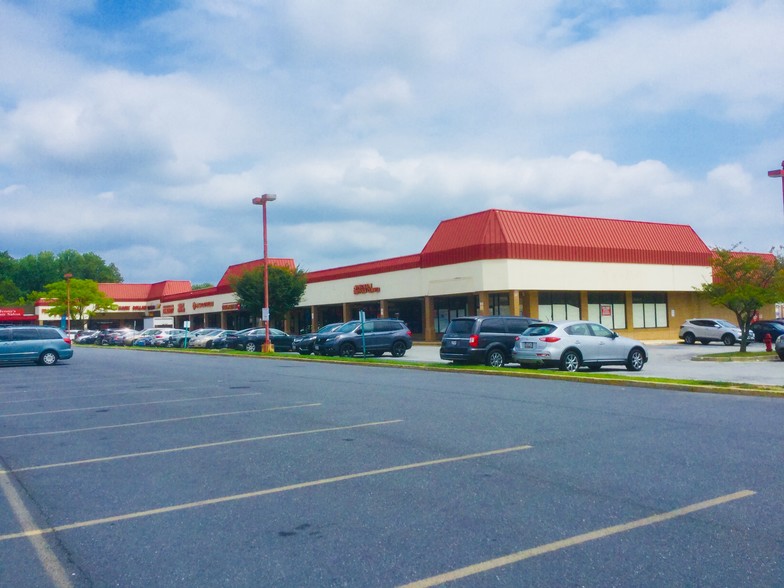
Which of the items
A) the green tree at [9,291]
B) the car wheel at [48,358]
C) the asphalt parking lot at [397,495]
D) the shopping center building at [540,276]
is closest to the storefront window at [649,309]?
the shopping center building at [540,276]

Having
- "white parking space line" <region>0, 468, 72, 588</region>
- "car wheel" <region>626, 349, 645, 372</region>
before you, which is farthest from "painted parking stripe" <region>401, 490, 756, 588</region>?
"car wheel" <region>626, 349, 645, 372</region>

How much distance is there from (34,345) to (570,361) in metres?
22.2

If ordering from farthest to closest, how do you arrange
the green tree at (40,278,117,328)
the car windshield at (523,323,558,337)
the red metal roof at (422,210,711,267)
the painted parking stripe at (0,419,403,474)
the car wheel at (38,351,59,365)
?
the green tree at (40,278,117,328) < the red metal roof at (422,210,711,267) < the car wheel at (38,351,59,365) < the car windshield at (523,323,558,337) < the painted parking stripe at (0,419,403,474)

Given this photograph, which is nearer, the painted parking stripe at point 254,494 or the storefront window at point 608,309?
the painted parking stripe at point 254,494

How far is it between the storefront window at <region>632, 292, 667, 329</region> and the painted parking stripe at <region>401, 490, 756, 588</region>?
147ft

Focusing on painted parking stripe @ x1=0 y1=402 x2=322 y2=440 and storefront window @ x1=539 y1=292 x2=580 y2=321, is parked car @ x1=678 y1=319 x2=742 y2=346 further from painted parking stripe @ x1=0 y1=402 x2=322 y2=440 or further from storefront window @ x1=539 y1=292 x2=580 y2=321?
painted parking stripe @ x1=0 y1=402 x2=322 y2=440

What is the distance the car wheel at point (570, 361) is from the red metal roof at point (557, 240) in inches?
830

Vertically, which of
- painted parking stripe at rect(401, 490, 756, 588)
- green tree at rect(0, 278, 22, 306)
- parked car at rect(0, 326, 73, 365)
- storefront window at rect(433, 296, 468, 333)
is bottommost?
painted parking stripe at rect(401, 490, 756, 588)

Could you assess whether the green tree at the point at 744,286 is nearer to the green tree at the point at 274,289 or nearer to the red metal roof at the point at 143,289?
the green tree at the point at 274,289

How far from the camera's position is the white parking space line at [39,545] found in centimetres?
447

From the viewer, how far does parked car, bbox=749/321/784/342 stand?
3866cm

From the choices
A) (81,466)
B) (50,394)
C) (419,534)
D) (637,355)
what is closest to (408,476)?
(419,534)

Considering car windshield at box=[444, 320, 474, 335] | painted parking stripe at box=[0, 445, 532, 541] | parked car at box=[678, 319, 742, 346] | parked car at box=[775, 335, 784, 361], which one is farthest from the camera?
parked car at box=[678, 319, 742, 346]

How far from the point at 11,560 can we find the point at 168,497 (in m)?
1.68
